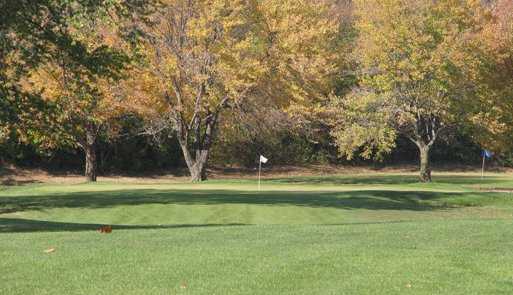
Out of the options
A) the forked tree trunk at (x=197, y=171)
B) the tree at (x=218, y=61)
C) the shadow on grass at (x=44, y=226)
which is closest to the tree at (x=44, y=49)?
the shadow on grass at (x=44, y=226)

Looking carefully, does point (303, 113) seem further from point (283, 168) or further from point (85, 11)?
point (85, 11)

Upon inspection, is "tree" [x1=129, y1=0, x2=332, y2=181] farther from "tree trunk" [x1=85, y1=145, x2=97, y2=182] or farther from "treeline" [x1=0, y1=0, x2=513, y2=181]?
"tree trunk" [x1=85, y1=145, x2=97, y2=182]

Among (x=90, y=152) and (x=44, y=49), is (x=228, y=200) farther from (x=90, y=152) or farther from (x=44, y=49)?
(x=90, y=152)

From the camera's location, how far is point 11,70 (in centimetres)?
2169

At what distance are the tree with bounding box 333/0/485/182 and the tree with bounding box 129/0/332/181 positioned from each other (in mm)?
2591

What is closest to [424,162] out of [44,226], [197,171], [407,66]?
[407,66]

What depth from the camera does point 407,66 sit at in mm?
39094

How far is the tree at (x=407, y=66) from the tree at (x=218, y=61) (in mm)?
2591

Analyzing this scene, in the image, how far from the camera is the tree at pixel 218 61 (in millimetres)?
36500

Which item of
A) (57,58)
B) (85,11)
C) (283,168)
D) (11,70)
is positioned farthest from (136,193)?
(283,168)

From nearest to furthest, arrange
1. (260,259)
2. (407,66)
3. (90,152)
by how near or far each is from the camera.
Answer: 1. (260,259)
2. (407,66)
3. (90,152)

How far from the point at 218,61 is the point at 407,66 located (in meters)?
9.53

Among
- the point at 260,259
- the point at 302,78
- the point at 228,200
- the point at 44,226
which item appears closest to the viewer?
the point at 260,259

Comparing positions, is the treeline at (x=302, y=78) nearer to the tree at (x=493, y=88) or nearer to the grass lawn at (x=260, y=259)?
the tree at (x=493, y=88)
